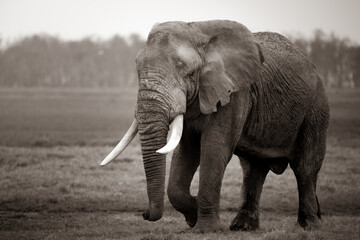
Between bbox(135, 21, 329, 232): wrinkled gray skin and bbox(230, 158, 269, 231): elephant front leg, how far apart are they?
0.01 metres

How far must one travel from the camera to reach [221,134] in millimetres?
7871

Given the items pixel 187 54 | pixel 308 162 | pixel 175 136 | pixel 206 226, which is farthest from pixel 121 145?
pixel 308 162

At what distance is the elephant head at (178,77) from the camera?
7.27 meters

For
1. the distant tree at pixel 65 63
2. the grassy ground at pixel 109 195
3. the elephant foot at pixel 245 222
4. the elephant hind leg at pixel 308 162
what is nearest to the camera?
the grassy ground at pixel 109 195

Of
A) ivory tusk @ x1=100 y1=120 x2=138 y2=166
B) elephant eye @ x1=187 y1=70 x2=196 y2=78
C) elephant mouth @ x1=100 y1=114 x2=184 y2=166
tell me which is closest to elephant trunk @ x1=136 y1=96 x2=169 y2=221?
elephant mouth @ x1=100 y1=114 x2=184 y2=166

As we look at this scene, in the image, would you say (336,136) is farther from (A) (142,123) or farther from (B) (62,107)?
(B) (62,107)

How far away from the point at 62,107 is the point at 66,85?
3661cm

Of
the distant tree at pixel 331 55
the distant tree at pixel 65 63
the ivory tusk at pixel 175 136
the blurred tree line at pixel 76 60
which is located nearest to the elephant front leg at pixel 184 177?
the ivory tusk at pixel 175 136

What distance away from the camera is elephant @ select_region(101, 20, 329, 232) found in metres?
7.32

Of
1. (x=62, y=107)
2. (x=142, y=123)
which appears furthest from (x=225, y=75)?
(x=62, y=107)

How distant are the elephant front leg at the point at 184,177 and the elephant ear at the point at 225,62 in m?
0.73

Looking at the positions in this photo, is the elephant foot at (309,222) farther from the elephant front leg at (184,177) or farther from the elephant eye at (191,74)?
the elephant eye at (191,74)

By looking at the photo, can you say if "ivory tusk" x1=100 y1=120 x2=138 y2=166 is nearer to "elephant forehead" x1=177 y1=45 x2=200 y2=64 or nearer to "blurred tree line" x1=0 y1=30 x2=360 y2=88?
"elephant forehead" x1=177 y1=45 x2=200 y2=64

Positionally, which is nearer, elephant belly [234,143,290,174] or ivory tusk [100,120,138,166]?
ivory tusk [100,120,138,166]
